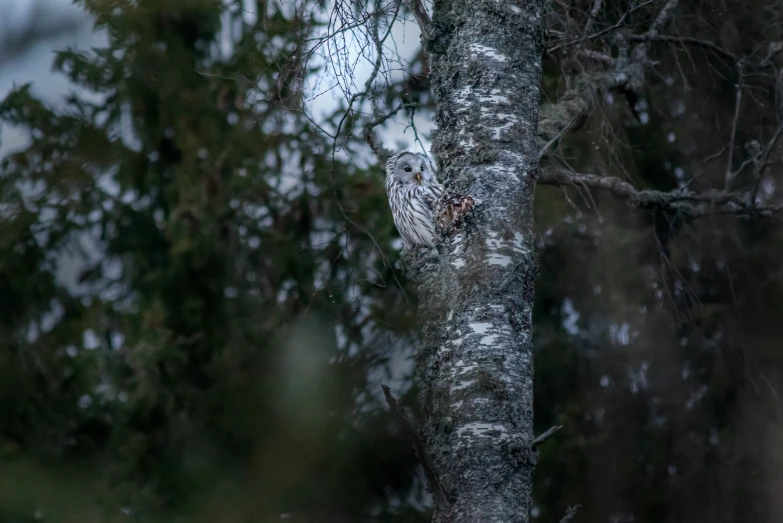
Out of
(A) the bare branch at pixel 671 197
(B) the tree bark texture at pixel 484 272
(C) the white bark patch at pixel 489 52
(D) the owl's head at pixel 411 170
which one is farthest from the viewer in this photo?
(D) the owl's head at pixel 411 170

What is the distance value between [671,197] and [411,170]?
4.82 ft

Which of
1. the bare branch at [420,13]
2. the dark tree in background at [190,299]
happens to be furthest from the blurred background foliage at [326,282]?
the bare branch at [420,13]

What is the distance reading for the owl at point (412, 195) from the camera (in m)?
3.79

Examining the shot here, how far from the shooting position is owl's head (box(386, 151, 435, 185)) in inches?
159

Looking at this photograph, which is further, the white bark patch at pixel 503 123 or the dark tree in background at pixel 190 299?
the dark tree in background at pixel 190 299

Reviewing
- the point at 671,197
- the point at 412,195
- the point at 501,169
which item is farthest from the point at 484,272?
the point at 412,195

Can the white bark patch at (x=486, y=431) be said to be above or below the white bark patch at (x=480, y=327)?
below

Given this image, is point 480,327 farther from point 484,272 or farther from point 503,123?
point 503,123

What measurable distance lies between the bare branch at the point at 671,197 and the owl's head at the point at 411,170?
47.6 inches

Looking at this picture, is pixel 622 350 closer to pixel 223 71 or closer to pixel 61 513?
pixel 223 71

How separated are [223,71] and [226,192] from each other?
0.56 metres

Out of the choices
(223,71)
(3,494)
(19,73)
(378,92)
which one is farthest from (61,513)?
(223,71)

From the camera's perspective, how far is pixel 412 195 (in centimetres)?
402

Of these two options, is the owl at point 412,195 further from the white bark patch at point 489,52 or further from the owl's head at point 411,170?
the white bark patch at point 489,52
